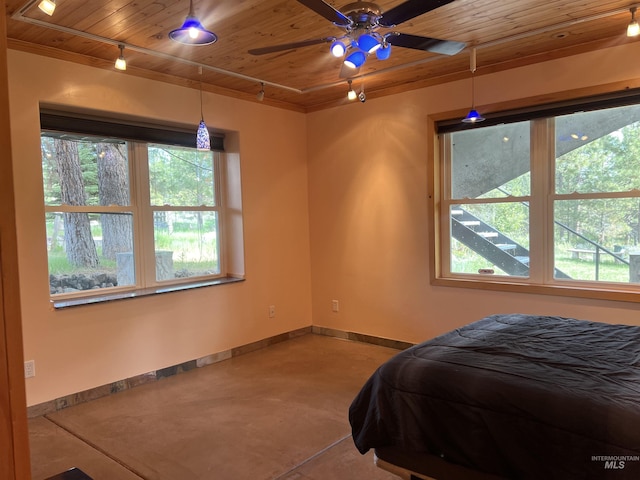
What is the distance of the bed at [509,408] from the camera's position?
149 centimetres

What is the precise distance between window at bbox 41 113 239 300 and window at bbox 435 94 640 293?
2303 mm

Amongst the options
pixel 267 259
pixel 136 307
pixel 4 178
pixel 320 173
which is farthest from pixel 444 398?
pixel 320 173

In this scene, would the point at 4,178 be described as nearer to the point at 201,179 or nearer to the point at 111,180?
the point at 111,180

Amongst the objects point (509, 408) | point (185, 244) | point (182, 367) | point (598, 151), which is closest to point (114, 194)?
point (185, 244)

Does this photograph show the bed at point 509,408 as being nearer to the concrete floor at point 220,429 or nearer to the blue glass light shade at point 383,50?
the concrete floor at point 220,429

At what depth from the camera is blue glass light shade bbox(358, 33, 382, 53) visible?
6.87 ft

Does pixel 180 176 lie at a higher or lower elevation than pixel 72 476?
higher

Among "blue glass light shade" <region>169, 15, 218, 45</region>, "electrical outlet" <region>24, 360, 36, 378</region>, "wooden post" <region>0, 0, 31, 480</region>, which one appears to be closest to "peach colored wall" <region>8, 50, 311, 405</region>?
"electrical outlet" <region>24, 360, 36, 378</region>

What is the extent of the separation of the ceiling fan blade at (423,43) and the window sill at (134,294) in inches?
106

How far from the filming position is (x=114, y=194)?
3.71 m

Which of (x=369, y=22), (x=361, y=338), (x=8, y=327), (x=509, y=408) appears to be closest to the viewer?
(x=8, y=327)

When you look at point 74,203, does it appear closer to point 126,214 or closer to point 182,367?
point 126,214

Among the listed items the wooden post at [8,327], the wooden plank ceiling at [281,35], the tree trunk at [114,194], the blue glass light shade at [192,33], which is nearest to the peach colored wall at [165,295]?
the wooden plank ceiling at [281,35]

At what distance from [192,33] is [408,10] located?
3.14 ft
